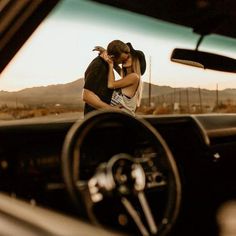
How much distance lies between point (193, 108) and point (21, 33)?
9.61 feet

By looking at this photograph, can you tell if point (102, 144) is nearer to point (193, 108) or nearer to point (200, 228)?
point (200, 228)

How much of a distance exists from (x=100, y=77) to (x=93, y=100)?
1.07 ft

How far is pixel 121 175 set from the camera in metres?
2.38

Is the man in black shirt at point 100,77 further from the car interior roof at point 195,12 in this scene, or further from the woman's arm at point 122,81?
the car interior roof at point 195,12

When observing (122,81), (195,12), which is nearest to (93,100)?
(122,81)

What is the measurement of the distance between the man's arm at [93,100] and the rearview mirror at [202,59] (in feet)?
4.57

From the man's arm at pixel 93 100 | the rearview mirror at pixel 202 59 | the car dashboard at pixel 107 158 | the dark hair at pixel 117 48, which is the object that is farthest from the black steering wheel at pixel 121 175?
the dark hair at pixel 117 48

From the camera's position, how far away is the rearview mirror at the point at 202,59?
129 inches

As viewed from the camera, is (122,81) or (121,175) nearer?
(121,175)

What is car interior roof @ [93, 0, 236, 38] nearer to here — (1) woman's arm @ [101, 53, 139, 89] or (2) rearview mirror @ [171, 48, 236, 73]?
(1) woman's arm @ [101, 53, 139, 89]

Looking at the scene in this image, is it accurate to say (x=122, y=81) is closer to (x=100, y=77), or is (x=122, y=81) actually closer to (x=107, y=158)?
(x=100, y=77)

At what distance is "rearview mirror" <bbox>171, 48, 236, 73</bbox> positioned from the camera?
10.7ft

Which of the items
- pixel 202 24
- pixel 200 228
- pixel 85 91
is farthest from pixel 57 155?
pixel 202 24

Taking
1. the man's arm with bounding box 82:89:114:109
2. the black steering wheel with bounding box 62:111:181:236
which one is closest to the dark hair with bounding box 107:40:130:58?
the man's arm with bounding box 82:89:114:109
